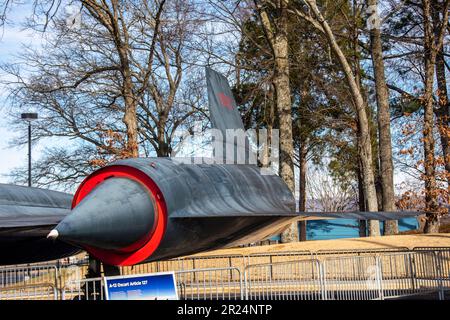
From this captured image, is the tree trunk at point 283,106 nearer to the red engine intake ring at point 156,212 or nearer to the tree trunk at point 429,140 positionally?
the tree trunk at point 429,140

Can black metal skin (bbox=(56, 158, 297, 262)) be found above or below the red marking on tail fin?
below

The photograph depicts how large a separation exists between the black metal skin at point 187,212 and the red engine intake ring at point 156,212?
0.06 m

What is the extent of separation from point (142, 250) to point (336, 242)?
1571cm

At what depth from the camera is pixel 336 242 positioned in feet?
70.6

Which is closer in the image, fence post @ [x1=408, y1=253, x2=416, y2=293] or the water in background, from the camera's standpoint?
fence post @ [x1=408, y1=253, x2=416, y2=293]

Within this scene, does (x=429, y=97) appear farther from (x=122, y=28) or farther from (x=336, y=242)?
(x=122, y=28)

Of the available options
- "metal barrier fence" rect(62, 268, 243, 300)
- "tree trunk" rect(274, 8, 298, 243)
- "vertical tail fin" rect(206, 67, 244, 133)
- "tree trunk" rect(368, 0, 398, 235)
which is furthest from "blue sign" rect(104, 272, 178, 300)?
"tree trunk" rect(368, 0, 398, 235)

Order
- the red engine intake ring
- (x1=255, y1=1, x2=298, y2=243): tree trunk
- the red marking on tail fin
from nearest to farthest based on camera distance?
the red engine intake ring
the red marking on tail fin
(x1=255, y1=1, x2=298, y2=243): tree trunk

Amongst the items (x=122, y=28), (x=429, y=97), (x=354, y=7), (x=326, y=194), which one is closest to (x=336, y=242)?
(x=429, y=97)

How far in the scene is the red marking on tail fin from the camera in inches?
442

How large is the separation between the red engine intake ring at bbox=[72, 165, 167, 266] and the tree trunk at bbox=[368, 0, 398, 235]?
758 inches

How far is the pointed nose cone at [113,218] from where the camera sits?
605 centimetres

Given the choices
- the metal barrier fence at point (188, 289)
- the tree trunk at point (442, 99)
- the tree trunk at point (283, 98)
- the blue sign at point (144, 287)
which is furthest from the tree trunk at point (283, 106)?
the blue sign at point (144, 287)

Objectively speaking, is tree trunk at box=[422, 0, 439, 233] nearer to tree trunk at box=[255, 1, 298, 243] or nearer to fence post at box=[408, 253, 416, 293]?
tree trunk at box=[255, 1, 298, 243]
